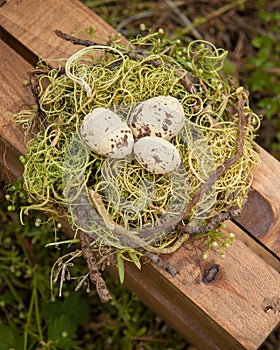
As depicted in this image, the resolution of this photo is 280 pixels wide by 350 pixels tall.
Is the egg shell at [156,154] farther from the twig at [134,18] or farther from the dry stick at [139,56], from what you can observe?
the twig at [134,18]

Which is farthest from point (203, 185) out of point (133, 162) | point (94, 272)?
point (94, 272)

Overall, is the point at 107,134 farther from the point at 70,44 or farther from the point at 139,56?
the point at 70,44

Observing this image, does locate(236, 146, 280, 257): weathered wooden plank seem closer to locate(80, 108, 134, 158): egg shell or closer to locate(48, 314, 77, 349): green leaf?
locate(80, 108, 134, 158): egg shell

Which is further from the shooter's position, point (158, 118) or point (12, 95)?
point (12, 95)

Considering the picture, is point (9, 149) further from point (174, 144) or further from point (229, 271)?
point (229, 271)

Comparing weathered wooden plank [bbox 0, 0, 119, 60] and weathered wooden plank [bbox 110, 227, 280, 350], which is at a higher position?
weathered wooden plank [bbox 0, 0, 119, 60]

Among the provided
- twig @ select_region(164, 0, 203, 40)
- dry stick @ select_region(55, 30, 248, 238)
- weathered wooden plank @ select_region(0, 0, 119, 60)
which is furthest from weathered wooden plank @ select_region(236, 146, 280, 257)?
twig @ select_region(164, 0, 203, 40)
